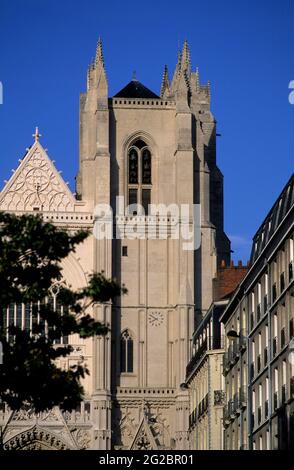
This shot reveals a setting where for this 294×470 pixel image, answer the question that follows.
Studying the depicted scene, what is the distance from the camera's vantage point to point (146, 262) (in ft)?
304

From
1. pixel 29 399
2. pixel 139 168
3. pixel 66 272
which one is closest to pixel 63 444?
pixel 66 272

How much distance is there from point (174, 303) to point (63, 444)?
941 centimetres

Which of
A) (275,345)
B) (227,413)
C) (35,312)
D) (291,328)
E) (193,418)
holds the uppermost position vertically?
(193,418)

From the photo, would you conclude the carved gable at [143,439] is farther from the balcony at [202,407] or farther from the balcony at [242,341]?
the balcony at [242,341]

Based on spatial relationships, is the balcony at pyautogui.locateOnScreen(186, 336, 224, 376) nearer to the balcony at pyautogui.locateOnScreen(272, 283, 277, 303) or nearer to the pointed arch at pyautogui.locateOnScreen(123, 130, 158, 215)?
the balcony at pyautogui.locateOnScreen(272, 283, 277, 303)

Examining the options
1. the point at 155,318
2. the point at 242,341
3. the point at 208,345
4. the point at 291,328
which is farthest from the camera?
the point at 155,318

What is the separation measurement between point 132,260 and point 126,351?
4849 mm

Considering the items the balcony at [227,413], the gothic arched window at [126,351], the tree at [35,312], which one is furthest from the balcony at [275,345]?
the gothic arched window at [126,351]

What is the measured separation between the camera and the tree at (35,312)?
34.8 metres

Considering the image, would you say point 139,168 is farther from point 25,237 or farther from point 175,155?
point 25,237

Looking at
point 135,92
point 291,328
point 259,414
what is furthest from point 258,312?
point 135,92

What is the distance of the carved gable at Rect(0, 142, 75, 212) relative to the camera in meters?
92.9

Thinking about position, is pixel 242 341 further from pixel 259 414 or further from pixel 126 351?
pixel 126 351

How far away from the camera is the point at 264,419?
5156cm
